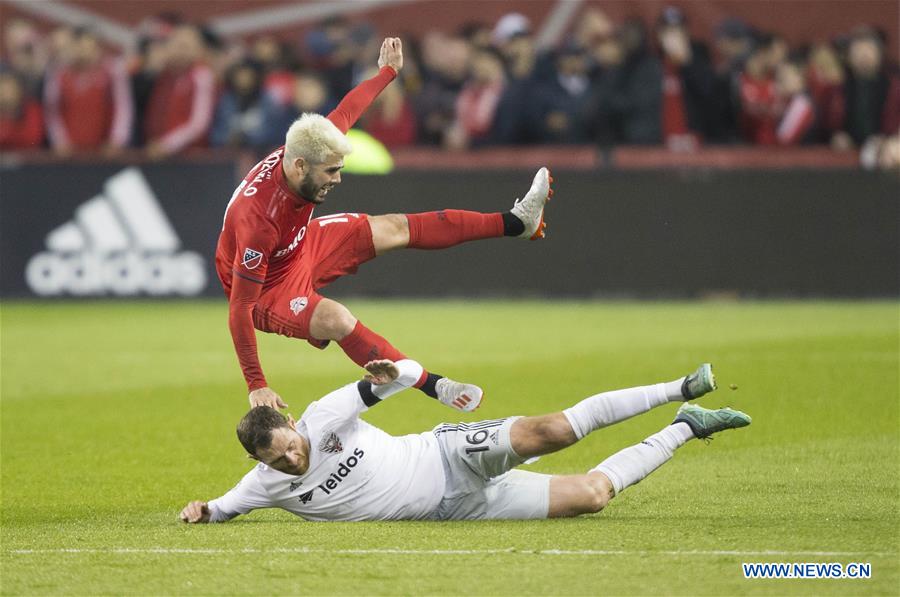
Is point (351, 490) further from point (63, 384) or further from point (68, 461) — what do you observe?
point (63, 384)

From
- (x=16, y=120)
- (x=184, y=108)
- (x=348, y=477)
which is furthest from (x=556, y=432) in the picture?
(x=16, y=120)

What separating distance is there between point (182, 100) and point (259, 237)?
12702 mm

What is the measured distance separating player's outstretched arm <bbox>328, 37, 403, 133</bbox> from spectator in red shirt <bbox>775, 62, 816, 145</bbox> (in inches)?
449

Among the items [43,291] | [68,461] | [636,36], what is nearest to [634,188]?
[636,36]

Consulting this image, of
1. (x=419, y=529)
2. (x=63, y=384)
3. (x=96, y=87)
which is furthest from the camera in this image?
(x=96, y=87)

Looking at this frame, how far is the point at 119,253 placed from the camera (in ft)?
67.2

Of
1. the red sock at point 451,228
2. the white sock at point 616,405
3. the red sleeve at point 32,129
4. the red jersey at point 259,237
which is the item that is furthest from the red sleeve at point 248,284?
the red sleeve at point 32,129

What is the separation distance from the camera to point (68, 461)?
1055 centimetres

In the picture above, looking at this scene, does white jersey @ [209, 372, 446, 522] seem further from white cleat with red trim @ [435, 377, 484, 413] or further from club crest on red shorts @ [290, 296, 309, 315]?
club crest on red shorts @ [290, 296, 309, 315]

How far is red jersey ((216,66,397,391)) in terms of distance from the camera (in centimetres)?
876

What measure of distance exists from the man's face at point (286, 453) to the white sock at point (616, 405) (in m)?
1.37

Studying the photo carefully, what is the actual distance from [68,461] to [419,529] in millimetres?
3627

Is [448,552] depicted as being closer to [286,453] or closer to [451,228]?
[286,453]

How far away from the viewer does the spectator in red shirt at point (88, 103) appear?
2136cm
